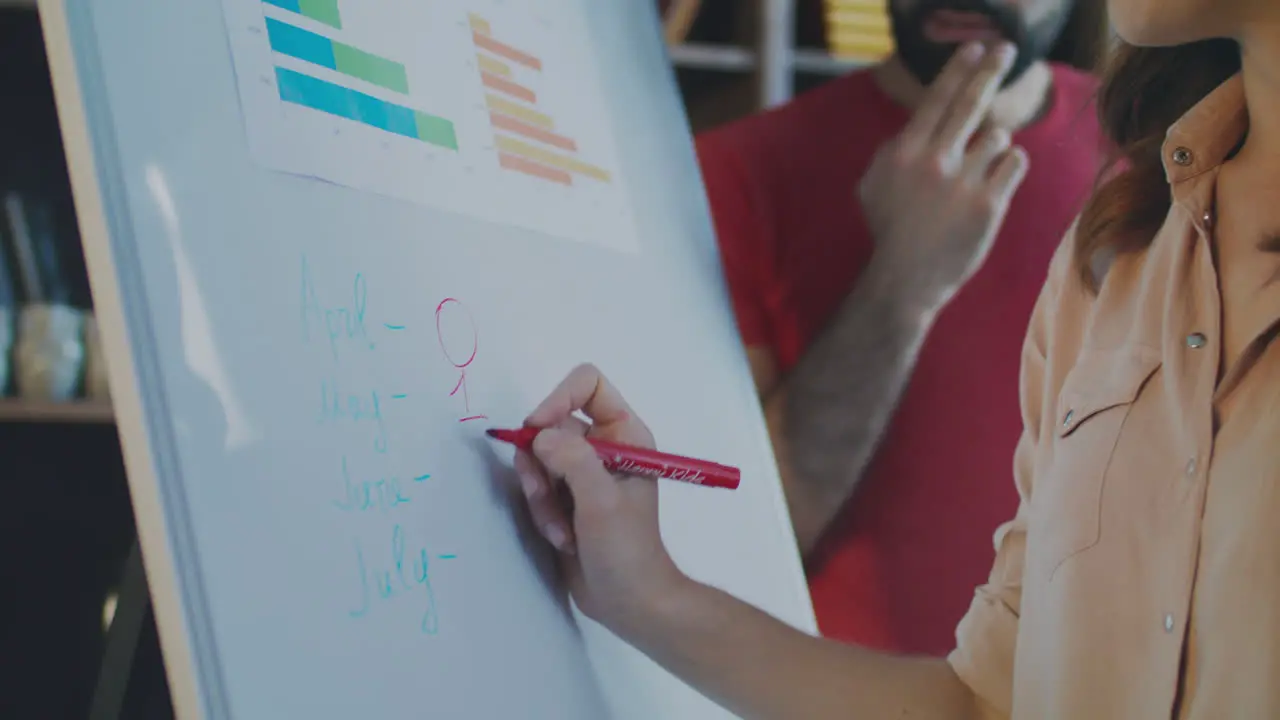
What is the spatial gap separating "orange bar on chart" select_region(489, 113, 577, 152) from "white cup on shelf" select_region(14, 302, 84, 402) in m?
0.82

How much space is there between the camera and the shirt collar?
2.04 feet

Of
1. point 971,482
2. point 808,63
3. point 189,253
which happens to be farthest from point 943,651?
point 808,63

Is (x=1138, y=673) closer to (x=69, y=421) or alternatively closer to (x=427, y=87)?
(x=427, y=87)

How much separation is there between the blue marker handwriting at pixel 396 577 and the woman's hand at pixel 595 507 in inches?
3.3

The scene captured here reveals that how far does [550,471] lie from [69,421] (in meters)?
0.99

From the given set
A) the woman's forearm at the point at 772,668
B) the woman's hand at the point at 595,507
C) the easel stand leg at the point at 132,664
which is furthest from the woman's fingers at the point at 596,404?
the easel stand leg at the point at 132,664

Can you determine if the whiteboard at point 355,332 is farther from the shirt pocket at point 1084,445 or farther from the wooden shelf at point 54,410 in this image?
the wooden shelf at point 54,410

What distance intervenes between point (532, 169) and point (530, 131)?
3 cm

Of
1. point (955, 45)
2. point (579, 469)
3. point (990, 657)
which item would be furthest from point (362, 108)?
point (955, 45)

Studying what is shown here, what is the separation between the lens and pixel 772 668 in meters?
0.68

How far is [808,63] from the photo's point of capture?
204 centimetres

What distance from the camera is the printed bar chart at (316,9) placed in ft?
1.80

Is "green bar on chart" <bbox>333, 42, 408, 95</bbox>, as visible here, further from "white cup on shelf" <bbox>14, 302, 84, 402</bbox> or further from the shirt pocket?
"white cup on shelf" <bbox>14, 302, 84, 402</bbox>

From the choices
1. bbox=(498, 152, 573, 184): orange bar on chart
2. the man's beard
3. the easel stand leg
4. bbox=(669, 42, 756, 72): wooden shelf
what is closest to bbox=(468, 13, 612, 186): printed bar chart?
bbox=(498, 152, 573, 184): orange bar on chart
